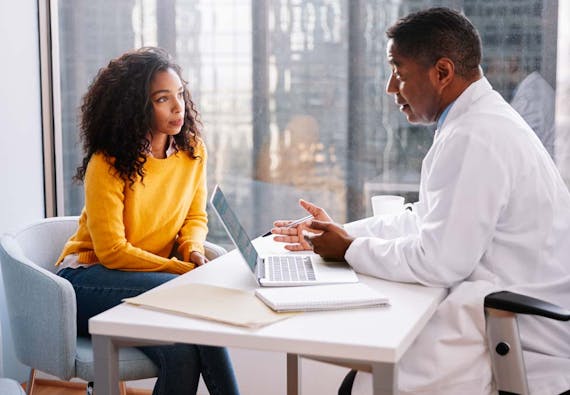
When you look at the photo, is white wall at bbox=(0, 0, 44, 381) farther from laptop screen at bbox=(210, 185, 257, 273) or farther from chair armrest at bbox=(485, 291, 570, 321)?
chair armrest at bbox=(485, 291, 570, 321)

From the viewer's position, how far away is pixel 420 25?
1879mm

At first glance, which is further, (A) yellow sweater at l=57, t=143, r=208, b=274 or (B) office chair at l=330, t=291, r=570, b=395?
(A) yellow sweater at l=57, t=143, r=208, b=274

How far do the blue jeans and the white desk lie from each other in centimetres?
55

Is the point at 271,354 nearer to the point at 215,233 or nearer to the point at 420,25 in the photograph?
the point at 215,233

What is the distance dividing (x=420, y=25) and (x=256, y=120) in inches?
51.0

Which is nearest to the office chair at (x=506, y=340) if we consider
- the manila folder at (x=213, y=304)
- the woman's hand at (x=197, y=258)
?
the manila folder at (x=213, y=304)

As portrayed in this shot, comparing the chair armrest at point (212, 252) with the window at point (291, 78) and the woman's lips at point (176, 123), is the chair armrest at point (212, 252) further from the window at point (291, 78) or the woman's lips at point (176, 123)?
the window at point (291, 78)

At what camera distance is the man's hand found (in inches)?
74.1

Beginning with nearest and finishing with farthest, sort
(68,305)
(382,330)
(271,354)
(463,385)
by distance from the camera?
(382,330)
(463,385)
(68,305)
(271,354)

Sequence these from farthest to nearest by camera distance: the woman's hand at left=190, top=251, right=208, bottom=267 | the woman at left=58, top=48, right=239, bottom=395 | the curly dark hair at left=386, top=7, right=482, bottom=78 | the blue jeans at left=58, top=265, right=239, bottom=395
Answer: the woman's hand at left=190, top=251, right=208, bottom=267 < the woman at left=58, top=48, right=239, bottom=395 < the blue jeans at left=58, top=265, right=239, bottom=395 < the curly dark hair at left=386, top=7, right=482, bottom=78

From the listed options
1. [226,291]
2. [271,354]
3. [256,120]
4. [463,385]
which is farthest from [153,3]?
[463,385]

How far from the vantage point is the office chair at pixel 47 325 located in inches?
83.2

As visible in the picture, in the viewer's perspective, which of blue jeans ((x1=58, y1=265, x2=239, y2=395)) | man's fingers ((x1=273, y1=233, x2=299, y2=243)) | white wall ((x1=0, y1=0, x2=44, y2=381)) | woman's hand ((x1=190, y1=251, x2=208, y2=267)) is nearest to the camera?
blue jeans ((x1=58, y1=265, x2=239, y2=395))

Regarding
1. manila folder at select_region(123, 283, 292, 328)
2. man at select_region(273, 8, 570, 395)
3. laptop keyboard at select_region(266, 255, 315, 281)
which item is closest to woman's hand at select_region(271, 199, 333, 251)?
laptop keyboard at select_region(266, 255, 315, 281)
